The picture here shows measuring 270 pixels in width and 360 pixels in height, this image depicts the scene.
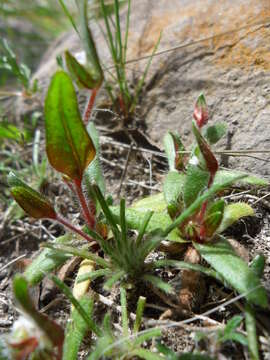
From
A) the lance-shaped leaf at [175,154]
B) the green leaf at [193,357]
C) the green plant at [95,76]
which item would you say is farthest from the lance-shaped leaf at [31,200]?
the green leaf at [193,357]

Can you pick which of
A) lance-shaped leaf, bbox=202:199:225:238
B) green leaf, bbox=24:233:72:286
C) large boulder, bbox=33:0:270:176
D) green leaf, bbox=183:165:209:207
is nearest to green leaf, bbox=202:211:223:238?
lance-shaped leaf, bbox=202:199:225:238

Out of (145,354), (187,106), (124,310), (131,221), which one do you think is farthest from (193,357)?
(187,106)

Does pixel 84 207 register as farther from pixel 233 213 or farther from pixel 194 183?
pixel 233 213

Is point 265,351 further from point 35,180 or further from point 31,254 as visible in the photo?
point 35,180

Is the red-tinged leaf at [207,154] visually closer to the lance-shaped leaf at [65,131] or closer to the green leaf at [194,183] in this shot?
the green leaf at [194,183]

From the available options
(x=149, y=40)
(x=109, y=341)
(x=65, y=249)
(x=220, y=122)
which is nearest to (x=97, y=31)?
(x=149, y=40)
